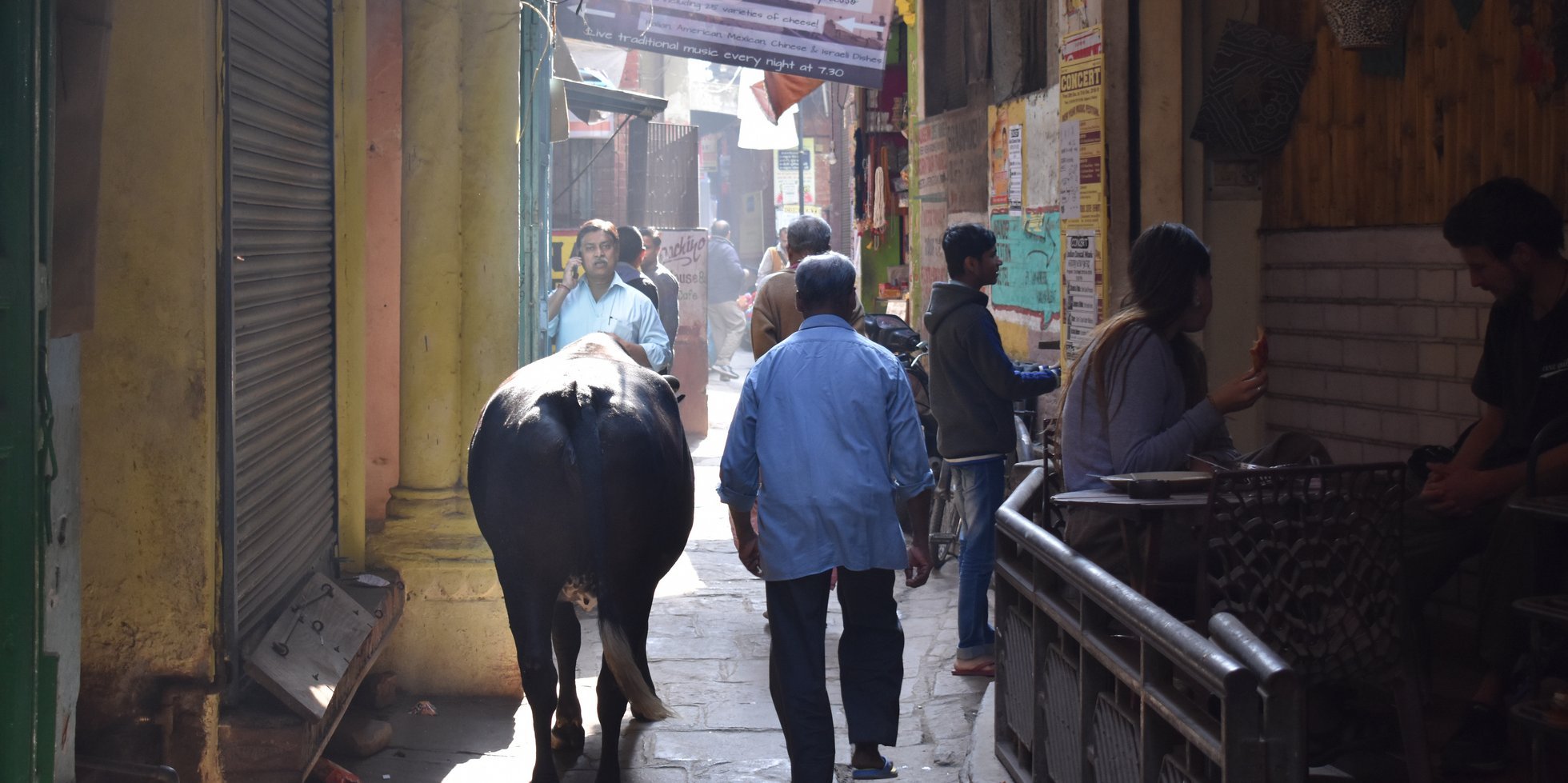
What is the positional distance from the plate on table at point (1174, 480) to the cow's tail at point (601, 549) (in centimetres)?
224

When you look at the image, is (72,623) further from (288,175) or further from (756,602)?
(756,602)

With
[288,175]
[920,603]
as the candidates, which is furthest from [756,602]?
[288,175]

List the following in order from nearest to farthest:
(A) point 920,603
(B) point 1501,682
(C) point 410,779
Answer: (B) point 1501,682, (C) point 410,779, (A) point 920,603

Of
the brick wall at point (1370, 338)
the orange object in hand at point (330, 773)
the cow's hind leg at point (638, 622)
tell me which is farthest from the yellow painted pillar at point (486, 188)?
the brick wall at point (1370, 338)

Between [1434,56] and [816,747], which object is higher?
[1434,56]

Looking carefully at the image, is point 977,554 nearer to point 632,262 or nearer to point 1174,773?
point 1174,773

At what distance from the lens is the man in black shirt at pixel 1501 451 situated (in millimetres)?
4168

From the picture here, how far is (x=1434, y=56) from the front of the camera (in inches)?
224

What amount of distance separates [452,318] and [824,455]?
2.56m

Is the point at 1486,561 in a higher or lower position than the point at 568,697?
higher

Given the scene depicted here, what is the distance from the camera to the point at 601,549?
527 cm

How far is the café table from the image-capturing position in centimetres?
334

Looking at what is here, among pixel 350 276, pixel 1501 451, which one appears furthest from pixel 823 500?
pixel 350 276

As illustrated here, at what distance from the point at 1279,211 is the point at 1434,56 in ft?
3.51
